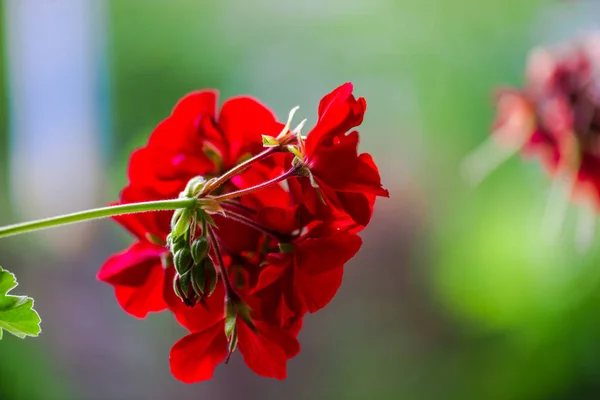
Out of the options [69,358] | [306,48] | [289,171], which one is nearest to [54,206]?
[69,358]

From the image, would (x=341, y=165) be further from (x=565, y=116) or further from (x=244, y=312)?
(x=565, y=116)

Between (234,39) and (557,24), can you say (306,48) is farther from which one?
(557,24)

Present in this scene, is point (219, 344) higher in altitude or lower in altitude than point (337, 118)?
lower

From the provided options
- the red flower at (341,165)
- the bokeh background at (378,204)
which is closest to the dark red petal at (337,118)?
the red flower at (341,165)

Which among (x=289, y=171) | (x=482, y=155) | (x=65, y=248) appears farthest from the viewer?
(x=482, y=155)

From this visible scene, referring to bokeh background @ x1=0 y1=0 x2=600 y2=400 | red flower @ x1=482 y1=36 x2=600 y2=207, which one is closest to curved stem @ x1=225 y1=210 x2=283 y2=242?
red flower @ x1=482 y1=36 x2=600 y2=207

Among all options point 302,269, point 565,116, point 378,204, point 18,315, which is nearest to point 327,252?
point 302,269
